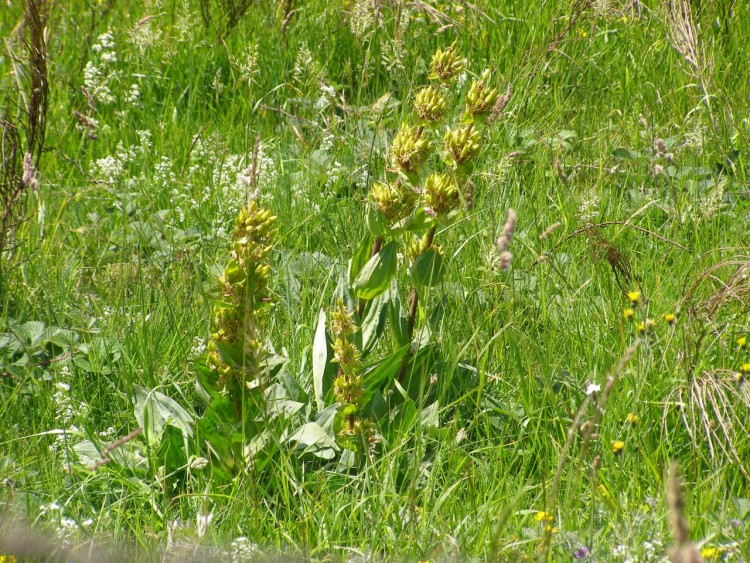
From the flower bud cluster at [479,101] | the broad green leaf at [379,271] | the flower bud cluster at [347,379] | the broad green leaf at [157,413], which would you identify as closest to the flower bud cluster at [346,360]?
the flower bud cluster at [347,379]

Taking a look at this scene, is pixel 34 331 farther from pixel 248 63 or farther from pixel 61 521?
pixel 248 63

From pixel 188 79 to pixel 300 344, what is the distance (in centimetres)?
214

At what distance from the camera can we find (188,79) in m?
3.94

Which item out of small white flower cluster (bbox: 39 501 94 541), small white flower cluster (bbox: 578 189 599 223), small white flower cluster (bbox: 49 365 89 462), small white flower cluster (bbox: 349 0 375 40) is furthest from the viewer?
small white flower cluster (bbox: 349 0 375 40)

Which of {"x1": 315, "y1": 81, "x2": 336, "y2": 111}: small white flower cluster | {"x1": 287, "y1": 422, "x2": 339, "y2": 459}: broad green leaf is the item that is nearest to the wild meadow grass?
{"x1": 287, "y1": 422, "x2": 339, "y2": 459}: broad green leaf

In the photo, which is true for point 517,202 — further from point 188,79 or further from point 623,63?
point 188,79

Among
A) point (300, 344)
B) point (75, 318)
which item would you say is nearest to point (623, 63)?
point (300, 344)

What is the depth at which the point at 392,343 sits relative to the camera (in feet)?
7.09

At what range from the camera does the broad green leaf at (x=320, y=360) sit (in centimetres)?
199

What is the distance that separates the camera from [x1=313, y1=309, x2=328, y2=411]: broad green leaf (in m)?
1.99

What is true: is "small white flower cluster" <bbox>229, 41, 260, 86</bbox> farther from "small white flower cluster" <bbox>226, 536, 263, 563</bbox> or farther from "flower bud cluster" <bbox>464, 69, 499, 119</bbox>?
"small white flower cluster" <bbox>226, 536, 263, 563</bbox>

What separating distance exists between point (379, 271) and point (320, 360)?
0.27m

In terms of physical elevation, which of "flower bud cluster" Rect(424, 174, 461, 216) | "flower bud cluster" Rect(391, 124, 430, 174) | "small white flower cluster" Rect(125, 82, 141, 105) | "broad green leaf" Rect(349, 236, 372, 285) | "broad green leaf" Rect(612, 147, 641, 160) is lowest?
"broad green leaf" Rect(349, 236, 372, 285)

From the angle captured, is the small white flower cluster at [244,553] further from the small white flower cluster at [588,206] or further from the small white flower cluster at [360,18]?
the small white flower cluster at [360,18]
